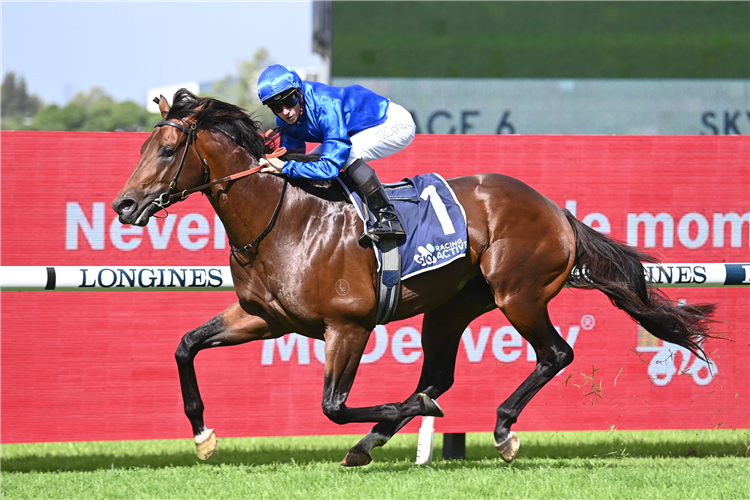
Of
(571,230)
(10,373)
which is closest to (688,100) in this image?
(571,230)

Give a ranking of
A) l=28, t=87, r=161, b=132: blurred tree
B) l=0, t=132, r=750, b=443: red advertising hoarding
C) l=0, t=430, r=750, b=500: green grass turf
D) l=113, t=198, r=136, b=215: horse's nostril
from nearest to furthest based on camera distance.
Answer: l=113, t=198, r=136, b=215: horse's nostril, l=0, t=430, r=750, b=500: green grass turf, l=0, t=132, r=750, b=443: red advertising hoarding, l=28, t=87, r=161, b=132: blurred tree

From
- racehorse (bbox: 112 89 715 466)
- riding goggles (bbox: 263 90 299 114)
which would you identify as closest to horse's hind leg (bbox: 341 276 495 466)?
racehorse (bbox: 112 89 715 466)

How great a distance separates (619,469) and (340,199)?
2.14 m

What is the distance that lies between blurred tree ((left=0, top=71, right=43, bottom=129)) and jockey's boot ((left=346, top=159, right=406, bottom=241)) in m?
44.0

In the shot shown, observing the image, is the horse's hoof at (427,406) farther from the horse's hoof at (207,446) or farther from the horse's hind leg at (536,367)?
the horse's hoof at (207,446)

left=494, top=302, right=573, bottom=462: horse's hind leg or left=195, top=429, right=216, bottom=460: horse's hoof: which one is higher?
left=494, top=302, right=573, bottom=462: horse's hind leg

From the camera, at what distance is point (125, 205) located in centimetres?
413

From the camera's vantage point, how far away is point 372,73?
41.4 feet

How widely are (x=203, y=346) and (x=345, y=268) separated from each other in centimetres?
85

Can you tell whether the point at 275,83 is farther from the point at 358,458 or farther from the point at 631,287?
the point at 631,287

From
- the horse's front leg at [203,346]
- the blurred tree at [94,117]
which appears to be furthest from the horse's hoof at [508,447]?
the blurred tree at [94,117]

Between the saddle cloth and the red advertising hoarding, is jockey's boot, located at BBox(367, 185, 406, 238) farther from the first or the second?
the red advertising hoarding

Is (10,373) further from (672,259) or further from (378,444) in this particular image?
(672,259)

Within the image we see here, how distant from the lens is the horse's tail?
5012 millimetres
